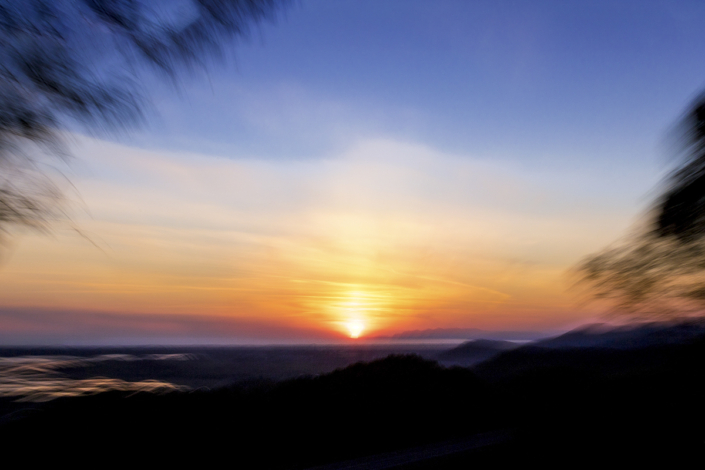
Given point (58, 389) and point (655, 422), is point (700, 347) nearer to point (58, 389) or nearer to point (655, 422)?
point (655, 422)

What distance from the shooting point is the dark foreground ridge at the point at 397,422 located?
223 inches

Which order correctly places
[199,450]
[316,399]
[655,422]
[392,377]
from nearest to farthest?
[655,422]
[199,450]
[316,399]
[392,377]

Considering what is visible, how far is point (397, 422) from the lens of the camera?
8492mm

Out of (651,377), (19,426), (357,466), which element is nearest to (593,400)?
(651,377)

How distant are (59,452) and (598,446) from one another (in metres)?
6.21

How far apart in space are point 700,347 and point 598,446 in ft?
7.25

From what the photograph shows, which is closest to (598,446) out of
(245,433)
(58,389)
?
(245,433)

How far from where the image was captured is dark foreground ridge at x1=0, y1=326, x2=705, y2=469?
18.6ft

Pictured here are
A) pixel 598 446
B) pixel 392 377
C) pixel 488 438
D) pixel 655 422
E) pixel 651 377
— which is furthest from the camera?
pixel 392 377

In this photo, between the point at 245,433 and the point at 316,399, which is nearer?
the point at 245,433

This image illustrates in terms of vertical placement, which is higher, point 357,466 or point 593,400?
point 593,400

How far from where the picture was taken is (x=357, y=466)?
605 centimetres

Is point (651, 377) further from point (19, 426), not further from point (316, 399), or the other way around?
point (19, 426)

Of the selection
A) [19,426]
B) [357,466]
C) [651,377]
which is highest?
[651,377]
